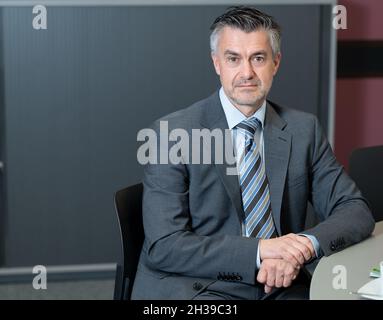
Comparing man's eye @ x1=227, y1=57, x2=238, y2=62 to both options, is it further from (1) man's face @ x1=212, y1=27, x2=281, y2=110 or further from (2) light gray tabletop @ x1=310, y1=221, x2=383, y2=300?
(2) light gray tabletop @ x1=310, y1=221, x2=383, y2=300

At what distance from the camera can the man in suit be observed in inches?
66.0

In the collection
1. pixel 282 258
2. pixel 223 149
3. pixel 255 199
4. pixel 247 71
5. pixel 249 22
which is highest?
pixel 249 22

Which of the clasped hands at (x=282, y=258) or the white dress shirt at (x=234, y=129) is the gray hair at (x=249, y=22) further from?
the clasped hands at (x=282, y=258)

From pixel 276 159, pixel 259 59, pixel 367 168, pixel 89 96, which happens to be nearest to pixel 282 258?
pixel 276 159

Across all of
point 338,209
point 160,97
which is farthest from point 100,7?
point 338,209

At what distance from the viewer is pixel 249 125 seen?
1.89 m

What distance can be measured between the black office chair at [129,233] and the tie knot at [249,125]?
32 centimetres

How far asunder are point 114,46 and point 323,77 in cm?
101

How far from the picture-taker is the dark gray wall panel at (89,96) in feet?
10.3

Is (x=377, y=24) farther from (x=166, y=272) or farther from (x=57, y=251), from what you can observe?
(x=166, y=272)

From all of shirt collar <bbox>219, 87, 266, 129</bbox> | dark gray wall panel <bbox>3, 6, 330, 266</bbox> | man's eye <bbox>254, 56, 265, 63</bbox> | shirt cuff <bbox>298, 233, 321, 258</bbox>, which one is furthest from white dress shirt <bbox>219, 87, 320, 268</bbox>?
dark gray wall panel <bbox>3, 6, 330, 266</bbox>

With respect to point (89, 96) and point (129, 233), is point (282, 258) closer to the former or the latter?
point (129, 233)

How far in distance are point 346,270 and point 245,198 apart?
43cm

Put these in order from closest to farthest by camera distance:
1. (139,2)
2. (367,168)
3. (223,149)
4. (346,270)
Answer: (346,270) → (223,149) → (367,168) → (139,2)
